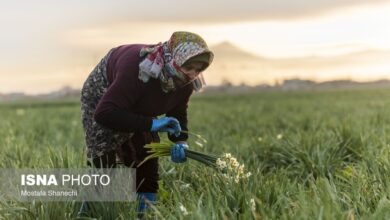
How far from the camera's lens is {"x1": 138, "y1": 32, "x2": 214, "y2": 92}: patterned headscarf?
4223 mm

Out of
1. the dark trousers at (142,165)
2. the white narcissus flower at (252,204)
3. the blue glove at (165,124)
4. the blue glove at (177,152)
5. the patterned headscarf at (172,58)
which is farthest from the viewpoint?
the dark trousers at (142,165)

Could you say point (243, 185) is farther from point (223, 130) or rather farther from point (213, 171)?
point (223, 130)

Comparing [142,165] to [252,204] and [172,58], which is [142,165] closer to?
[172,58]

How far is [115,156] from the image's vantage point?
5.14 meters

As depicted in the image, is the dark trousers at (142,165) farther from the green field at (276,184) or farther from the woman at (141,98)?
the green field at (276,184)

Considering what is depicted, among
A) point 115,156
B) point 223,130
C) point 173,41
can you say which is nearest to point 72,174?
point 115,156

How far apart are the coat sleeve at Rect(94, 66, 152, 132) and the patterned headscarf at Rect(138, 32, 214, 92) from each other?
115 mm

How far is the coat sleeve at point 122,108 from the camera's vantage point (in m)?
4.29

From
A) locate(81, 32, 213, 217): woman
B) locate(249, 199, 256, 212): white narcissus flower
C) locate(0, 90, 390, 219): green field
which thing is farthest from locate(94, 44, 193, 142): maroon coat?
locate(249, 199, 256, 212): white narcissus flower

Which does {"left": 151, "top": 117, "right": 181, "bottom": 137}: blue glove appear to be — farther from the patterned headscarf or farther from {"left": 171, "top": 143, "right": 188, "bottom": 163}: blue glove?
the patterned headscarf

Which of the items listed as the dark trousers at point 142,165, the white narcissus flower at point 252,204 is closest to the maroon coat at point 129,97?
the dark trousers at point 142,165

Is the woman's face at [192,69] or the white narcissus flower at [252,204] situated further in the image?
the woman's face at [192,69]

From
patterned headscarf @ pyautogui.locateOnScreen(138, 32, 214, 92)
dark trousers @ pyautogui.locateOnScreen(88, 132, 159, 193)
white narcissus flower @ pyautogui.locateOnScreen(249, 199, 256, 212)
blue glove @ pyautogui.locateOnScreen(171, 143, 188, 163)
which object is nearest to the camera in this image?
white narcissus flower @ pyautogui.locateOnScreen(249, 199, 256, 212)

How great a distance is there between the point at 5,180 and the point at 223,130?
6.44 m
